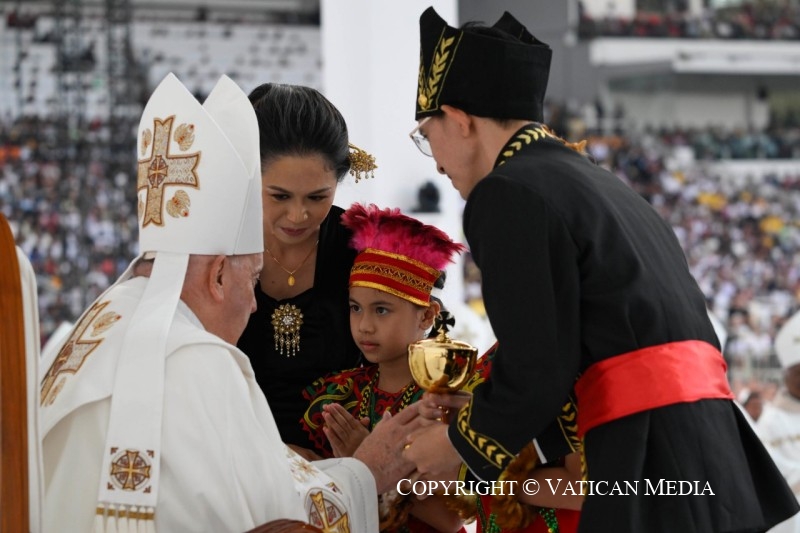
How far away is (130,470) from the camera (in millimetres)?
1996

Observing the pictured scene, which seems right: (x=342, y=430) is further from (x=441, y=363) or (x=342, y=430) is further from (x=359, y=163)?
(x=359, y=163)

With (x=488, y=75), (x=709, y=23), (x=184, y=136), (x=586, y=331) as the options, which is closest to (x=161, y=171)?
(x=184, y=136)

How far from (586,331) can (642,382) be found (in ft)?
0.43

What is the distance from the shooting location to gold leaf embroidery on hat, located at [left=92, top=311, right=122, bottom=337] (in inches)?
84.5

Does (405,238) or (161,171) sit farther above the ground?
(161,171)

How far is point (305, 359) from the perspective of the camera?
Answer: 2.91 metres

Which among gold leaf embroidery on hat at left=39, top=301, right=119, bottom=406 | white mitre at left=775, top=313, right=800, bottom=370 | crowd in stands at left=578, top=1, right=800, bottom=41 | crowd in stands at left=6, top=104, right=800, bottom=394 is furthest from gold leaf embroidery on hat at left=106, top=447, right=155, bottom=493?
crowd in stands at left=578, top=1, right=800, bottom=41

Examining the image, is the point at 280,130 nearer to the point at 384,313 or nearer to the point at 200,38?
the point at 384,313

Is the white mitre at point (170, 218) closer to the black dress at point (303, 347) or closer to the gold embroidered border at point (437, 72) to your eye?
the gold embroidered border at point (437, 72)

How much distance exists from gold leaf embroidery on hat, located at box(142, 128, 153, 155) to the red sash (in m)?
0.97

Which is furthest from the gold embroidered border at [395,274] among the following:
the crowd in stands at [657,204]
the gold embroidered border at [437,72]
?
the crowd in stands at [657,204]

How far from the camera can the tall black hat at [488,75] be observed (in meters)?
2.19

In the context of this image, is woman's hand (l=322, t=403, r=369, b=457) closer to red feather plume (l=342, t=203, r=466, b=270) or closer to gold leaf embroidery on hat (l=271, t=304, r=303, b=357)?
gold leaf embroidery on hat (l=271, t=304, r=303, b=357)

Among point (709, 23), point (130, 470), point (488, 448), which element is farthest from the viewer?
point (709, 23)
